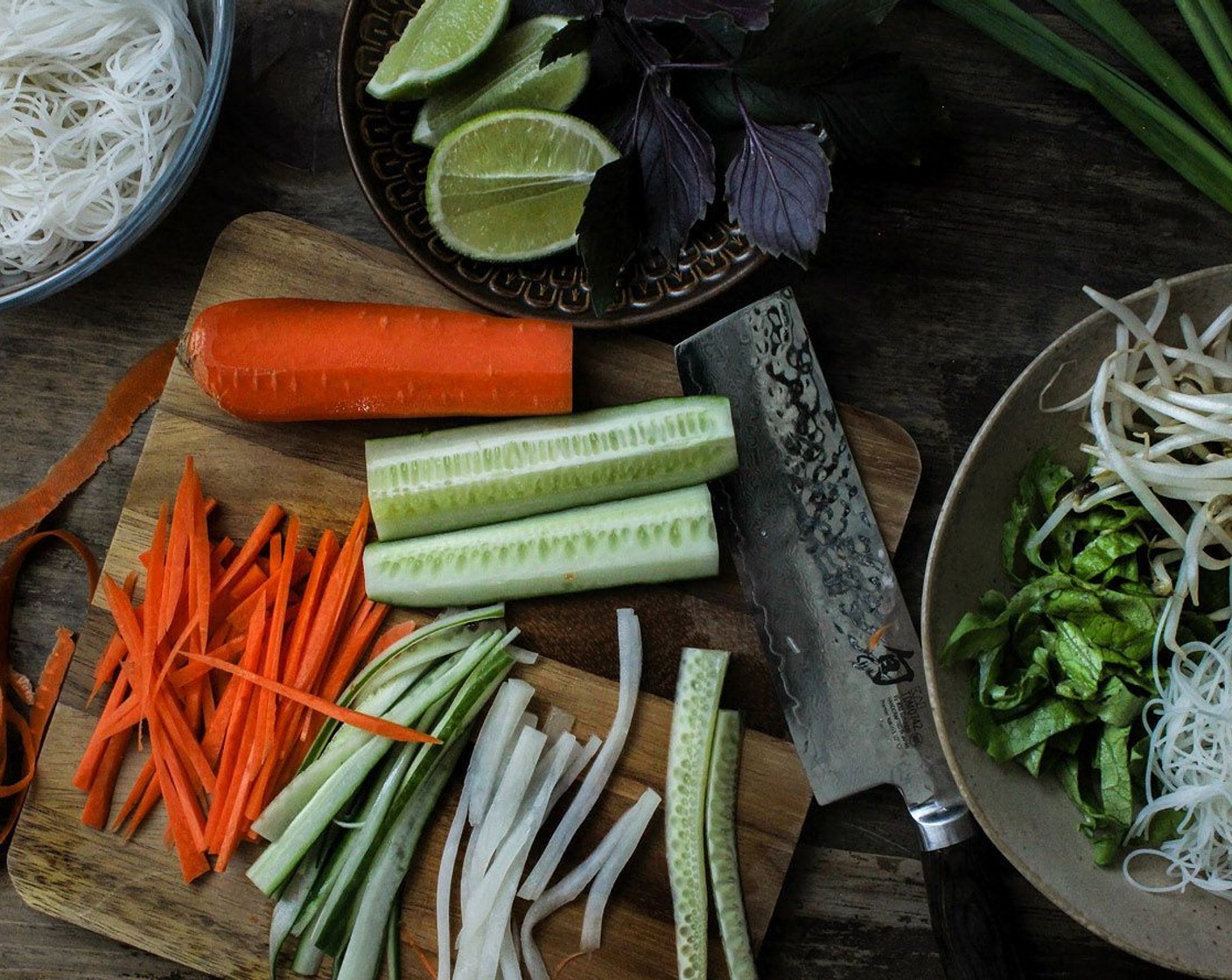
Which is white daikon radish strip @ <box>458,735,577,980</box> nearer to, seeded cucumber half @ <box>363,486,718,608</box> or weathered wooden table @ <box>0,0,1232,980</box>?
seeded cucumber half @ <box>363,486,718,608</box>

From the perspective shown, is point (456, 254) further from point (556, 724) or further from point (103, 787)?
point (103, 787)

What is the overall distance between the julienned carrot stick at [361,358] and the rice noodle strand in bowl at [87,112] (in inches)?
13.2

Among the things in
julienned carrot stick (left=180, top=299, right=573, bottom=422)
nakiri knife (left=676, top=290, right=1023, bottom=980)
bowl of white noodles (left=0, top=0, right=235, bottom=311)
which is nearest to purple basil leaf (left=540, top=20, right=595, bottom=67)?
julienned carrot stick (left=180, top=299, right=573, bottom=422)

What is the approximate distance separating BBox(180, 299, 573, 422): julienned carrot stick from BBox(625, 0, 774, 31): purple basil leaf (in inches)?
25.3

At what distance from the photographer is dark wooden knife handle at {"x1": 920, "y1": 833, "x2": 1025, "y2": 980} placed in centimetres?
204

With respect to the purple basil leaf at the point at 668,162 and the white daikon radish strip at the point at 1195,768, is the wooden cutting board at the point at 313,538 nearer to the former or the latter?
the purple basil leaf at the point at 668,162

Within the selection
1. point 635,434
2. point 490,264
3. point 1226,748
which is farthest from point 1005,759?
point 490,264

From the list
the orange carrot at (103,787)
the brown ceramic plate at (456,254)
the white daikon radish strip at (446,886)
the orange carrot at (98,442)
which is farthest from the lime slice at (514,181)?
the orange carrot at (103,787)

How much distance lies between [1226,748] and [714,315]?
1365mm

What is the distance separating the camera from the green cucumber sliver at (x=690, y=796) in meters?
2.15

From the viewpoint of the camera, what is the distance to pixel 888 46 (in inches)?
88.5

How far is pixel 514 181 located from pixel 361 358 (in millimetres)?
503

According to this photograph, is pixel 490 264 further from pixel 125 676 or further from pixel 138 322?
pixel 125 676

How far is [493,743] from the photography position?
2172 millimetres
